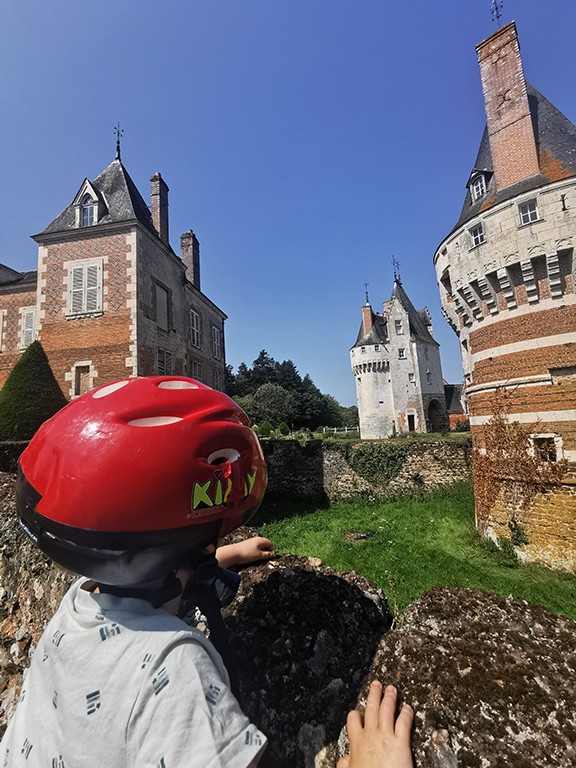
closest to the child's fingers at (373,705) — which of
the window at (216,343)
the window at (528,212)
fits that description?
the window at (528,212)

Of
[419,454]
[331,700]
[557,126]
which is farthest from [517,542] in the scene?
[557,126]

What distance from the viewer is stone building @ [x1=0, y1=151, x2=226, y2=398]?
45.0 feet

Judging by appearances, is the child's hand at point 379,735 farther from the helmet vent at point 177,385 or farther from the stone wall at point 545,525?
the stone wall at point 545,525

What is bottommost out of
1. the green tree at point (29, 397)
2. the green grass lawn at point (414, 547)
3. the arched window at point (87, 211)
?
the green grass lawn at point (414, 547)

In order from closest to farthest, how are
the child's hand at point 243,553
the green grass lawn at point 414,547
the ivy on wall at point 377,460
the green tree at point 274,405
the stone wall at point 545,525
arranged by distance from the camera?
the child's hand at point 243,553
the green grass lawn at point 414,547
the stone wall at point 545,525
the ivy on wall at point 377,460
the green tree at point 274,405

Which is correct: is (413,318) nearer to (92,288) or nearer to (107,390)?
(92,288)

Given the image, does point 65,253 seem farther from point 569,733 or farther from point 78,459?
point 569,733

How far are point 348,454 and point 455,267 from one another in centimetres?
1012

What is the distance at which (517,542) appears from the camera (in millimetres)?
9680

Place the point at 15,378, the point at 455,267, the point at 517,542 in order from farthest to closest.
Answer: the point at 15,378 → the point at 455,267 → the point at 517,542

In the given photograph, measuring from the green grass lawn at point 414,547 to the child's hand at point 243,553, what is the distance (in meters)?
4.52

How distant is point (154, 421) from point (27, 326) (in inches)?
792

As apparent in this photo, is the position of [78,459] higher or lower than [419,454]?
higher

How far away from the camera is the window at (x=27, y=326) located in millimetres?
16891
